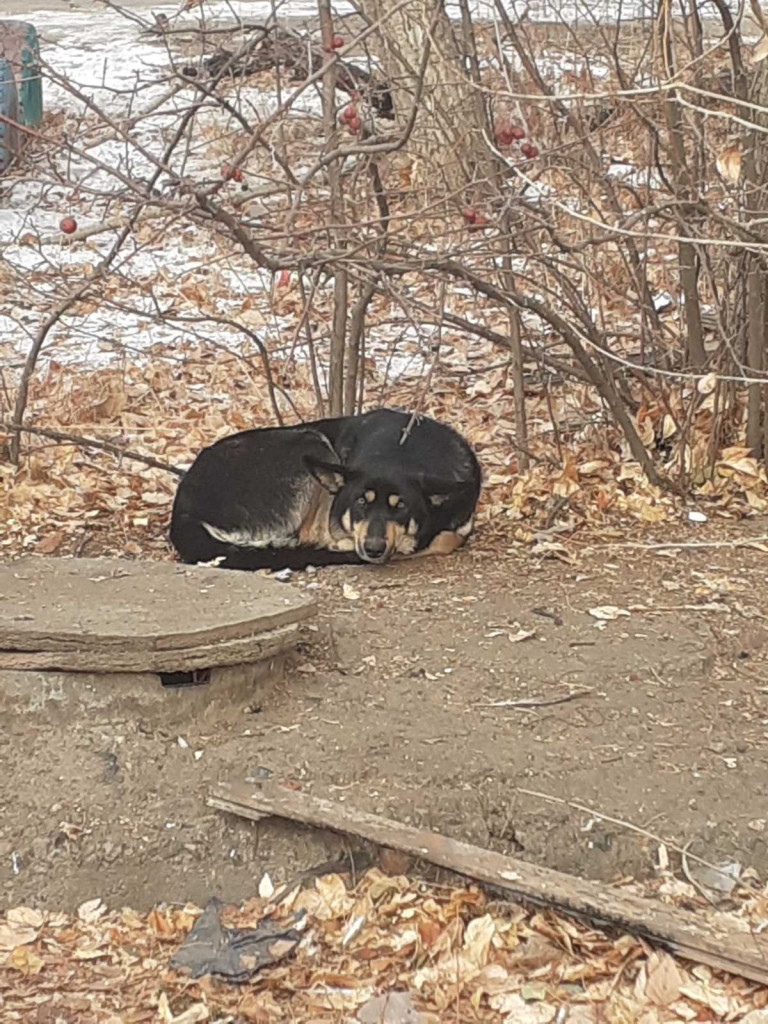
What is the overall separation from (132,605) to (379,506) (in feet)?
5.45

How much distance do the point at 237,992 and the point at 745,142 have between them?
4392 millimetres

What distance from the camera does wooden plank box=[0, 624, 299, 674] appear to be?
15.3 feet

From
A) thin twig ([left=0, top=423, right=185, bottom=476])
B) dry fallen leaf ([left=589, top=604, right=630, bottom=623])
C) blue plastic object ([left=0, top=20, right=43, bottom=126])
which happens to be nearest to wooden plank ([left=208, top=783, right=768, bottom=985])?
dry fallen leaf ([left=589, top=604, right=630, bottom=623])

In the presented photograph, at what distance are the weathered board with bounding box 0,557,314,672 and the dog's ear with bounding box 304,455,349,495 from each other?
1088 millimetres

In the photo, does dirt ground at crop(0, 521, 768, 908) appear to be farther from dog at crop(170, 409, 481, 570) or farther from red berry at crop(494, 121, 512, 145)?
red berry at crop(494, 121, 512, 145)

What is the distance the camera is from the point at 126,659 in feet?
15.3

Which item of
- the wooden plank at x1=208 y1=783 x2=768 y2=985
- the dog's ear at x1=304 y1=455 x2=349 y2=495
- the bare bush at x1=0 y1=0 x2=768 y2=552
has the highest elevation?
the bare bush at x1=0 y1=0 x2=768 y2=552

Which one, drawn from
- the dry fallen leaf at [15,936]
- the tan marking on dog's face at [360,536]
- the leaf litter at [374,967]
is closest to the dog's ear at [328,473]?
the tan marking on dog's face at [360,536]

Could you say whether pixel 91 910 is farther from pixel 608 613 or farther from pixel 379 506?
pixel 379 506

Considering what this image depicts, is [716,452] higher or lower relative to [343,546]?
higher

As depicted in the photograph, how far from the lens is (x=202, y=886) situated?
4242 mm

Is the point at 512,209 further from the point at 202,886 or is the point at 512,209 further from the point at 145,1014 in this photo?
the point at 145,1014

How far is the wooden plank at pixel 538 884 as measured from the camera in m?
3.74

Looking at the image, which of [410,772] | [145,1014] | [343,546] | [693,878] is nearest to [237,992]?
[145,1014]
